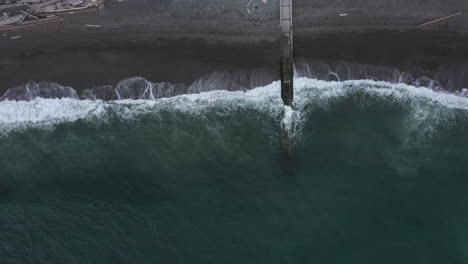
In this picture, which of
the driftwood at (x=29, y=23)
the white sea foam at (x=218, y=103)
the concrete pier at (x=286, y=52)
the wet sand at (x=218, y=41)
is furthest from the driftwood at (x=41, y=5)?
the concrete pier at (x=286, y=52)

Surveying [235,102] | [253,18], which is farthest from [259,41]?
[235,102]

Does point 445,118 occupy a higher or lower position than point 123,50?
lower

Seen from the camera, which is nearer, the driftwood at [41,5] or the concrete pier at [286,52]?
the concrete pier at [286,52]

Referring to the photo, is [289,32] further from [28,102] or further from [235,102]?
[28,102]

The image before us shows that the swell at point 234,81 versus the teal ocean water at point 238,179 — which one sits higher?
the swell at point 234,81

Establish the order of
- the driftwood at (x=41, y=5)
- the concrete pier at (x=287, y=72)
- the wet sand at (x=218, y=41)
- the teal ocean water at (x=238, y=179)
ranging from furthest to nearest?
1. the driftwood at (x=41, y=5)
2. the wet sand at (x=218, y=41)
3. the concrete pier at (x=287, y=72)
4. the teal ocean water at (x=238, y=179)

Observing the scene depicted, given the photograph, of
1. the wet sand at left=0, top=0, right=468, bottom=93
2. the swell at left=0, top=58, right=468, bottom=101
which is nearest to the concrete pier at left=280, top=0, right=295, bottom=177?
the wet sand at left=0, top=0, right=468, bottom=93

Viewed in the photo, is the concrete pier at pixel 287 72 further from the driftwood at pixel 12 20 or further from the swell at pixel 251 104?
the driftwood at pixel 12 20
